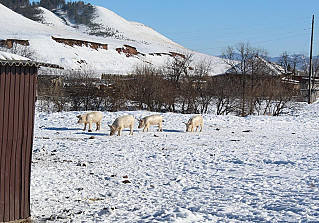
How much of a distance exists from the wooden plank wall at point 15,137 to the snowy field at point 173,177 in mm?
631

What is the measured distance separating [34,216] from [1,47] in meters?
70.2

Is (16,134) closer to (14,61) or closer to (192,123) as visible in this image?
(14,61)

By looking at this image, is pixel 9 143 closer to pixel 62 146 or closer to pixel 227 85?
pixel 62 146

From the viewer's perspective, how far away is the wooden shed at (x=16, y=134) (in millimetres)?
7727

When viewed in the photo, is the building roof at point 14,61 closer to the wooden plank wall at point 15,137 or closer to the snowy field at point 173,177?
the wooden plank wall at point 15,137

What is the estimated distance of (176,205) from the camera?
29.9ft

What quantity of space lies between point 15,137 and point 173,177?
5088mm

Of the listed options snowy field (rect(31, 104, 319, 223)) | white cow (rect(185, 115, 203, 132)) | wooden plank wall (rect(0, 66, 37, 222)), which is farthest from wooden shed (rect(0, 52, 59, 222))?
white cow (rect(185, 115, 203, 132))

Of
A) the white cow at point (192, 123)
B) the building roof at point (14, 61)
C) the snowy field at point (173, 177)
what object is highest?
the building roof at point (14, 61)

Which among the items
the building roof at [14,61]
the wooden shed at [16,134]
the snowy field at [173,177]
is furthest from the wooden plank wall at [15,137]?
the snowy field at [173,177]

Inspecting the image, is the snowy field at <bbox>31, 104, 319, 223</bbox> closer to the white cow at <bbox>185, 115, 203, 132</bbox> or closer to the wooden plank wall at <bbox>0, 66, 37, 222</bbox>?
the wooden plank wall at <bbox>0, 66, 37, 222</bbox>

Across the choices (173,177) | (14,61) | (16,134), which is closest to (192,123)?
(173,177)

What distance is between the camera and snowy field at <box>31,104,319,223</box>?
8.60 m

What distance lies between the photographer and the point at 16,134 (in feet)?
25.9
